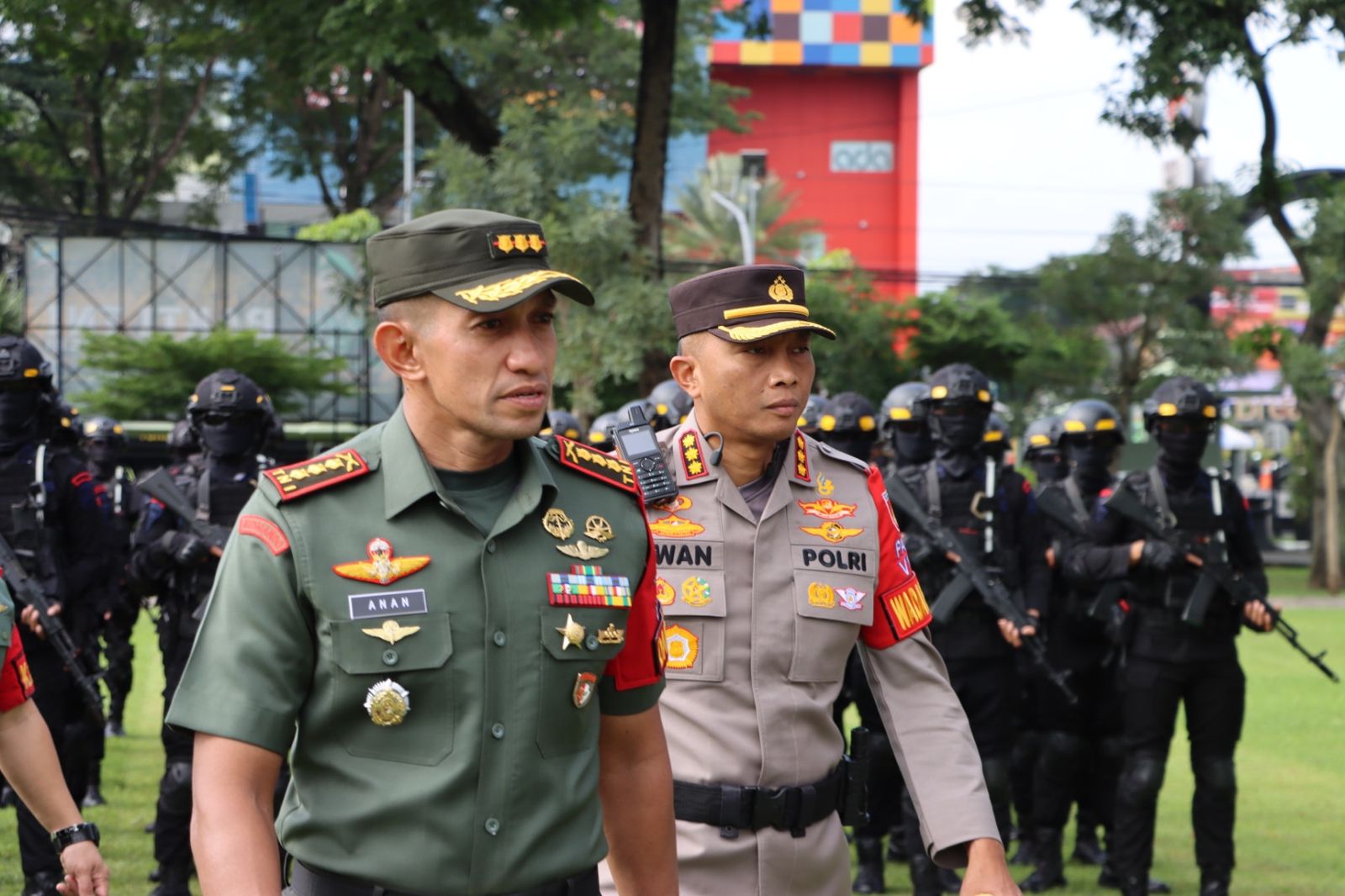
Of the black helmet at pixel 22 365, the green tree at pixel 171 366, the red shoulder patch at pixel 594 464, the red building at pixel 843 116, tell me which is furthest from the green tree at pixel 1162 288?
the red building at pixel 843 116

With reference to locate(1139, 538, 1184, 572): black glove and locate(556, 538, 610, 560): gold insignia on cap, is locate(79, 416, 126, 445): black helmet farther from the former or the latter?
locate(556, 538, 610, 560): gold insignia on cap

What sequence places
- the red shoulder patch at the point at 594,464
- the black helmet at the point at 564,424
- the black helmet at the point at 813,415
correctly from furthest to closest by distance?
1. the black helmet at the point at 564,424
2. the black helmet at the point at 813,415
3. the red shoulder patch at the point at 594,464

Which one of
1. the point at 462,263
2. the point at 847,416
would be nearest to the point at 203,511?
the point at 847,416

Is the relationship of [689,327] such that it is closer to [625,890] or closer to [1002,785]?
[625,890]

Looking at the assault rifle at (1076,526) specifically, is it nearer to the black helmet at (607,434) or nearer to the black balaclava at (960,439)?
the black balaclava at (960,439)

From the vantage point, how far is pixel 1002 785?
305 inches

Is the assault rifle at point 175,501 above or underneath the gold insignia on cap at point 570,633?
underneath

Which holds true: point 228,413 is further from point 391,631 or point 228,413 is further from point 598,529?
point 391,631

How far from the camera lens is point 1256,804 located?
10.8 m

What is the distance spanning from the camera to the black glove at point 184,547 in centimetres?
810

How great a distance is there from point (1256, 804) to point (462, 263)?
9.22m

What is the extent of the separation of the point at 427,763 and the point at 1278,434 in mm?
42532

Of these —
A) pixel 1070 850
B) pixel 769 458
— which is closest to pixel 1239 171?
pixel 1070 850

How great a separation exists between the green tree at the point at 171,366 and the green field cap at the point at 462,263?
112 feet
